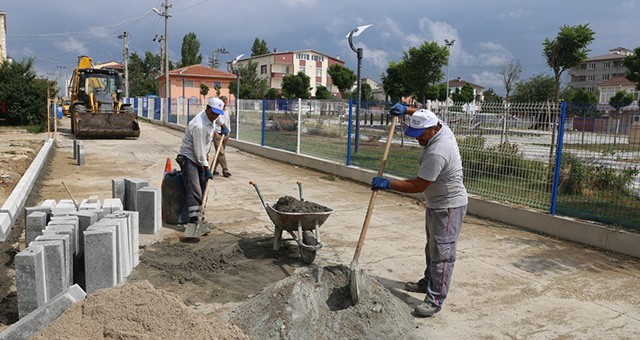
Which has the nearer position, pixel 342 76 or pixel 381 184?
pixel 381 184

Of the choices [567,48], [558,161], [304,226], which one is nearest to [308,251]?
[304,226]

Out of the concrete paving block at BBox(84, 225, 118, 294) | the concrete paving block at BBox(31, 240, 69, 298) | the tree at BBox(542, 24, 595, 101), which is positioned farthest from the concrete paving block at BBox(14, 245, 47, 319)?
the tree at BBox(542, 24, 595, 101)

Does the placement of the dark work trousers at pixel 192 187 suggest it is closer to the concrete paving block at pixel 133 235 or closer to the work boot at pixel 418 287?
the concrete paving block at pixel 133 235

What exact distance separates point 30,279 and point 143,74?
87.1 m

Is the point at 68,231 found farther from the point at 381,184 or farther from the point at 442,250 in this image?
the point at 442,250

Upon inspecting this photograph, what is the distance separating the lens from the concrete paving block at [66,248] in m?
4.08

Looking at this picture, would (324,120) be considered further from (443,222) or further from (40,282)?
(40,282)

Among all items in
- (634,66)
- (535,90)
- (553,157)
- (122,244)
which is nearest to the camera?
(122,244)

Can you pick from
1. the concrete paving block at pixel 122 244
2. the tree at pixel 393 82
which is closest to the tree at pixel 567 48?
the concrete paving block at pixel 122 244

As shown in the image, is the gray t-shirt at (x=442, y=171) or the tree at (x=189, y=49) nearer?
the gray t-shirt at (x=442, y=171)

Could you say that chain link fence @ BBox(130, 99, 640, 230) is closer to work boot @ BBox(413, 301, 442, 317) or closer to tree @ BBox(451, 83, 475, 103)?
work boot @ BBox(413, 301, 442, 317)

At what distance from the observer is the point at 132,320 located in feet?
10.1

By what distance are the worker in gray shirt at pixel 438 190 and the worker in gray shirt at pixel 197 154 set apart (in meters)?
2.81

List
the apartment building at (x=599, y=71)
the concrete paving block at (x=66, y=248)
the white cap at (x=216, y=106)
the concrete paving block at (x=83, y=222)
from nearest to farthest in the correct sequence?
the concrete paving block at (x=66, y=248)
the concrete paving block at (x=83, y=222)
the white cap at (x=216, y=106)
the apartment building at (x=599, y=71)
